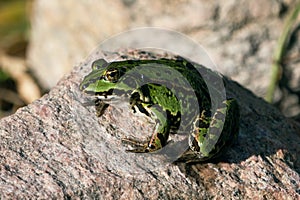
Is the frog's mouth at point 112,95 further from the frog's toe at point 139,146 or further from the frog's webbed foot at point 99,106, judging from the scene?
the frog's toe at point 139,146

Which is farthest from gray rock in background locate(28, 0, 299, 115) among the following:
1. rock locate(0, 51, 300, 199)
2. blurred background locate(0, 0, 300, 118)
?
rock locate(0, 51, 300, 199)

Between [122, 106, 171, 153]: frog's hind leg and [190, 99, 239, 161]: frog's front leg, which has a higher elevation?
[122, 106, 171, 153]: frog's hind leg

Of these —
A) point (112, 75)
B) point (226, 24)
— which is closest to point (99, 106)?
point (112, 75)

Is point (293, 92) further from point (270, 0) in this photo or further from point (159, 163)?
point (159, 163)

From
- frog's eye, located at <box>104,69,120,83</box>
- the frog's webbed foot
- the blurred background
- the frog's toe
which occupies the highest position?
the blurred background

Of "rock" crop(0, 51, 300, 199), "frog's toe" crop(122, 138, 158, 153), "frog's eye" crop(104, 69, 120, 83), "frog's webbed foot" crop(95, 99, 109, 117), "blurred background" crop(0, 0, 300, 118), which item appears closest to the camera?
"rock" crop(0, 51, 300, 199)

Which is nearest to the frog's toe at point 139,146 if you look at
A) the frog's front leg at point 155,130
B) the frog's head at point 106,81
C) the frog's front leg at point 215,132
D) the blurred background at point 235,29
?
the frog's front leg at point 155,130

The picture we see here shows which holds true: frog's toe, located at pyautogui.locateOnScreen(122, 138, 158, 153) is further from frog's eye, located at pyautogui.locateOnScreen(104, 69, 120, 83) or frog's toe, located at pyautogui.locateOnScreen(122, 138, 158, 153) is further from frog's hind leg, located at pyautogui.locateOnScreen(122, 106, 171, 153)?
frog's eye, located at pyautogui.locateOnScreen(104, 69, 120, 83)
